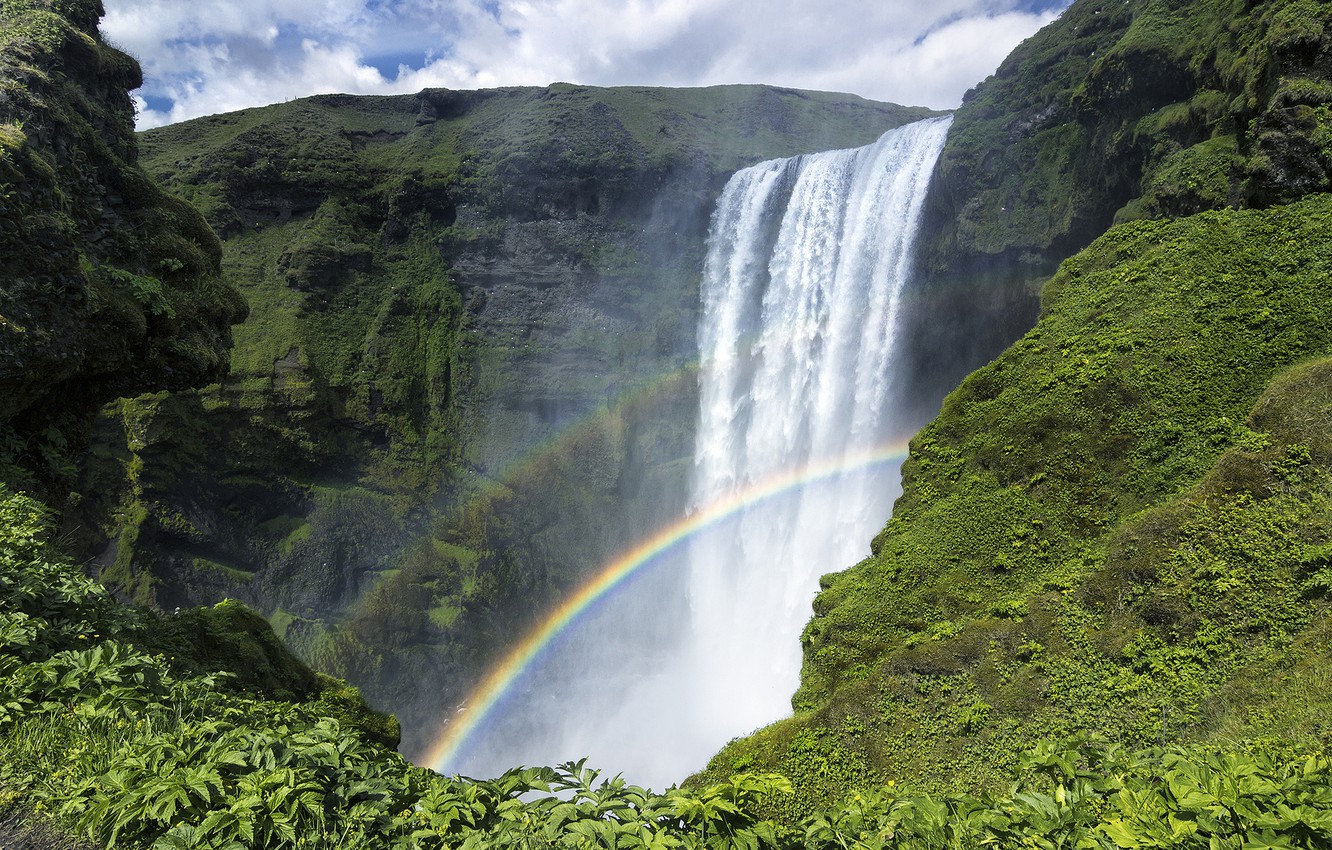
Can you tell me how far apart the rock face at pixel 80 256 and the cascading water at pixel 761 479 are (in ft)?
70.4

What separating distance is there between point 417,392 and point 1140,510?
1442 inches

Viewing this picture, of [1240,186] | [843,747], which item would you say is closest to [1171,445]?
[1240,186]

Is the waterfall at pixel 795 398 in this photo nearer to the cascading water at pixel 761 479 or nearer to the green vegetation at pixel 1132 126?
the cascading water at pixel 761 479

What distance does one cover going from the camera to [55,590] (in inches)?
222

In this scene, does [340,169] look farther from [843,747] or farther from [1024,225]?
[843,747]

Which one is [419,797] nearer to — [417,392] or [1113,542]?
[1113,542]

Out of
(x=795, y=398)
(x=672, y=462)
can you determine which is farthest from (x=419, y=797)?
(x=672, y=462)

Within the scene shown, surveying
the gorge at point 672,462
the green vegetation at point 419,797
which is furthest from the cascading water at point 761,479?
the green vegetation at point 419,797

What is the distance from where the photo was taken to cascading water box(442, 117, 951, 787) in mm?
27578

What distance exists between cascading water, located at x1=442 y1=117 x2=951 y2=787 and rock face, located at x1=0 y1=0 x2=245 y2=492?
2147 cm

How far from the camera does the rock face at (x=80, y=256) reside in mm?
9414

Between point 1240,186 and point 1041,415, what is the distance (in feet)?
18.6

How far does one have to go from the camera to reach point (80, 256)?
1080cm

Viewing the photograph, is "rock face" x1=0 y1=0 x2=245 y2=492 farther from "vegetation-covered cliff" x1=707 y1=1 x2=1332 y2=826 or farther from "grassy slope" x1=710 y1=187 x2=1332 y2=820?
"grassy slope" x1=710 y1=187 x2=1332 y2=820
